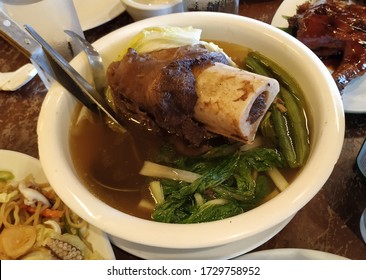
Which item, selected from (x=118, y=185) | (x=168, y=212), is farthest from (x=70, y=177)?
(x=168, y=212)

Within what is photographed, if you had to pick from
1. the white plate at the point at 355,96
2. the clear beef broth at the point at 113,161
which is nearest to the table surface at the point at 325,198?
the white plate at the point at 355,96

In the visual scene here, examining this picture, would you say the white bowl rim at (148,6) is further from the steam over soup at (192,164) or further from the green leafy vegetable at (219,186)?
the green leafy vegetable at (219,186)

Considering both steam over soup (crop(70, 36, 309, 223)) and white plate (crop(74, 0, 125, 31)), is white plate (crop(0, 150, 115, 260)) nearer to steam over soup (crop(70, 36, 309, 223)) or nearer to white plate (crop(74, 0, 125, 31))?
steam over soup (crop(70, 36, 309, 223))

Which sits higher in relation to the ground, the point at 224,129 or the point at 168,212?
the point at 224,129

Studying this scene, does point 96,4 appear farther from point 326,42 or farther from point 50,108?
point 326,42

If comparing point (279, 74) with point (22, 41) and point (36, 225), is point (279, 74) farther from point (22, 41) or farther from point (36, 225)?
point (36, 225)

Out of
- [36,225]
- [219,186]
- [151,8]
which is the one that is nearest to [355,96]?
[219,186]
